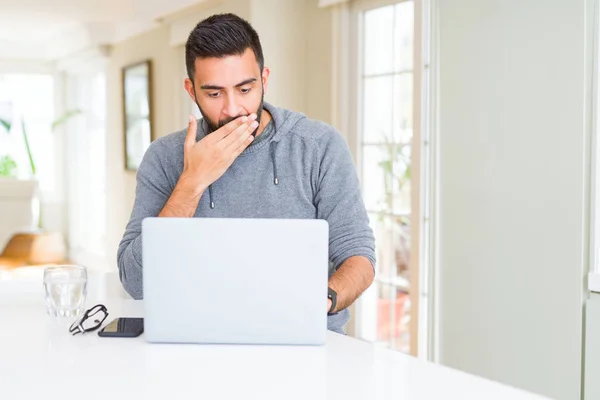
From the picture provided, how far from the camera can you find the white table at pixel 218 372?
1.18m

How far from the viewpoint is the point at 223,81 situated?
1871 mm

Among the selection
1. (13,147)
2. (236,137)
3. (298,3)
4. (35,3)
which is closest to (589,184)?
(236,137)

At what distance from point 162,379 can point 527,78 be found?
2206mm

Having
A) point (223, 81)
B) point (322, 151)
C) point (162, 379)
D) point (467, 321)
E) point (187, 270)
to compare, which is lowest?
point (467, 321)

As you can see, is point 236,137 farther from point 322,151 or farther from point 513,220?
point 513,220

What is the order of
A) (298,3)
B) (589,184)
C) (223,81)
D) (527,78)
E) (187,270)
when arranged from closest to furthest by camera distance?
(187,270), (223,81), (589,184), (527,78), (298,3)

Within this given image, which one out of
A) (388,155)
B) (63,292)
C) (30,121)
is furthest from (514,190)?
(30,121)

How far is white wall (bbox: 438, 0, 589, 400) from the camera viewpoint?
9.36 feet

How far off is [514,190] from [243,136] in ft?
5.08

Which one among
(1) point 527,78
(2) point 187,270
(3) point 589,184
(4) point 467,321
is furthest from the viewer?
(4) point 467,321

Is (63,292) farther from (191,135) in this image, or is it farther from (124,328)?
(191,135)

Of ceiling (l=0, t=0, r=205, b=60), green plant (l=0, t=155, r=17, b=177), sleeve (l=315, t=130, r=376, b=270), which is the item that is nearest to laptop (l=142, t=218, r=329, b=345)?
sleeve (l=315, t=130, r=376, b=270)

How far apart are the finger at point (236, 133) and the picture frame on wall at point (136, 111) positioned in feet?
16.0

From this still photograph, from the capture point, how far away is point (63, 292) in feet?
5.59
